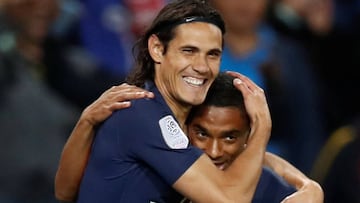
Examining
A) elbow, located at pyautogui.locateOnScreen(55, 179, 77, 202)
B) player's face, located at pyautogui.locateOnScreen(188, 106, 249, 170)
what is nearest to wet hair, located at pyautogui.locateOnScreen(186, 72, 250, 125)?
player's face, located at pyautogui.locateOnScreen(188, 106, 249, 170)

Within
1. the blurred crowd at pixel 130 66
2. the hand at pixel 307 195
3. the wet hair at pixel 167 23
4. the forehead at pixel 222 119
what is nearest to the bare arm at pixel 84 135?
the wet hair at pixel 167 23

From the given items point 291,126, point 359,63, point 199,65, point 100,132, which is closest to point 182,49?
point 199,65

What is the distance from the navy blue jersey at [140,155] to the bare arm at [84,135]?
0.05 metres

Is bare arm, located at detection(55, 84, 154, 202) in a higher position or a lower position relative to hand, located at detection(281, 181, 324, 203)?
higher

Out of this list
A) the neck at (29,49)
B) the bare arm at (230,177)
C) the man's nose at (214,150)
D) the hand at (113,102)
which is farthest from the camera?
the neck at (29,49)

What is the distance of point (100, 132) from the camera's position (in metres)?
7.11

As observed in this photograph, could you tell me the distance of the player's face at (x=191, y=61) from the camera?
7023 millimetres

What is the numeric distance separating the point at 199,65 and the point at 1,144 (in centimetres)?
275

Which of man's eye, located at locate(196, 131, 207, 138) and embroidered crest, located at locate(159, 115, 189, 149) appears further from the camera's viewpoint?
man's eye, located at locate(196, 131, 207, 138)

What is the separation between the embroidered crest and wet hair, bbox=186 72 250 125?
38cm

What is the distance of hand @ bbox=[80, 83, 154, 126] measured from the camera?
700 centimetres

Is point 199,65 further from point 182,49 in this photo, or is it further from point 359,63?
point 359,63

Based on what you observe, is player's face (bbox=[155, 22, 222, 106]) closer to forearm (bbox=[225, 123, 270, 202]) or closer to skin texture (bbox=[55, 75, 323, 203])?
skin texture (bbox=[55, 75, 323, 203])

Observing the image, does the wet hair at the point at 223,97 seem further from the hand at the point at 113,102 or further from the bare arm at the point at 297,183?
the bare arm at the point at 297,183
